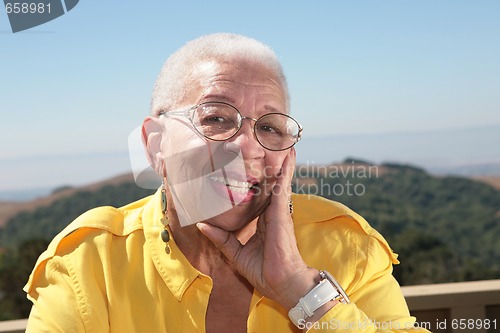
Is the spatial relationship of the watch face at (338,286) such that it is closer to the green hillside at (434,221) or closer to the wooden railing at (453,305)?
the wooden railing at (453,305)

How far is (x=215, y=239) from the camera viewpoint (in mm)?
1472

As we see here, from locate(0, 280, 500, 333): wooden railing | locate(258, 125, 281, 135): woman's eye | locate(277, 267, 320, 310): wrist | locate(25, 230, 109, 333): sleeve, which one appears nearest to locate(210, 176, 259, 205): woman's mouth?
locate(258, 125, 281, 135): woman's eye

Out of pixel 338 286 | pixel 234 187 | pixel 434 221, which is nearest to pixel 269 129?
pixel 234 187

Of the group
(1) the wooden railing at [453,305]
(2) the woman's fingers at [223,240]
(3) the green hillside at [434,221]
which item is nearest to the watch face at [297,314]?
(2) the woman's fingers at [223,240]

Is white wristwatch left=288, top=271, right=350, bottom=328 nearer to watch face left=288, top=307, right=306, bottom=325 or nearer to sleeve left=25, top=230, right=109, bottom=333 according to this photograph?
watch face left=288, top=307, right=306, bottom=325

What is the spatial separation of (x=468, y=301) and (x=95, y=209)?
1.34m

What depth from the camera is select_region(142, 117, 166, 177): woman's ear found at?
5.22 ft

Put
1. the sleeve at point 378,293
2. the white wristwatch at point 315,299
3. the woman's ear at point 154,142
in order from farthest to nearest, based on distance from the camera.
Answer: the woman's ear at point 154,142 < the sleeve at point 378,293 < the white wristwatch at point 315,299

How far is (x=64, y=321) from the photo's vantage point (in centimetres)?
135

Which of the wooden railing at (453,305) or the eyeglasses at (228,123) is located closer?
the eyeglasses at (228,123)

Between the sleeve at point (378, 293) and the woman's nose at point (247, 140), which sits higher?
the woman's nose at point (247, 140)

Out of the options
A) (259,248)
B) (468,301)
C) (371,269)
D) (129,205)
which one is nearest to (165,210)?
(129,205)

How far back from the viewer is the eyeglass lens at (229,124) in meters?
1.47

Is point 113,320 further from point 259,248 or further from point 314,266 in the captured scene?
point 314,266
